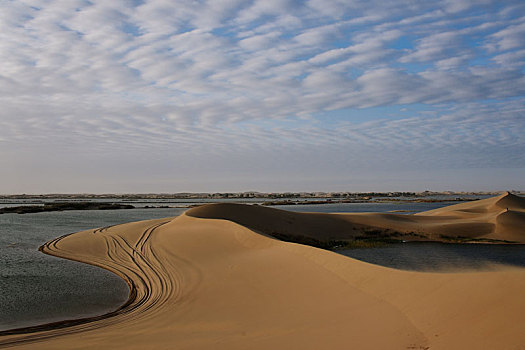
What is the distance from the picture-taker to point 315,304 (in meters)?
7.80

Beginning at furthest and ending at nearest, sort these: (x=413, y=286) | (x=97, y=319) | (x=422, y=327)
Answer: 1. (x=97, y=319)
2. (x=413, y=286)
3. (x=422, y=327)

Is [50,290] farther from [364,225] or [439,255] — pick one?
[364,225]

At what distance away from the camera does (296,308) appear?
7711 millimetres

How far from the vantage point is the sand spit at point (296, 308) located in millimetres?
5523

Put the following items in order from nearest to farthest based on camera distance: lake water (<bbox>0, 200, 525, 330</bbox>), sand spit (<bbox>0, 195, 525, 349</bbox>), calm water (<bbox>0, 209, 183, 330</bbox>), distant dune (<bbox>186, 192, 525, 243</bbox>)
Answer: sand spit (<bbox>0, 195, 525, 349</bbox>) → calm water (<bbox>0, 209, 183, 330</bbox>) → lake water (<bbox>0, 200, 525, 330</bbox>) → distant dune (<bbox>186, 192, 525, 243</bbox>)

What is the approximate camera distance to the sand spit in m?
5.52

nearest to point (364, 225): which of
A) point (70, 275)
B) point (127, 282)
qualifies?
point (127, 282)

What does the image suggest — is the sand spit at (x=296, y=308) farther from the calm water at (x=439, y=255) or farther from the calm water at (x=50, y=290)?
the calm water at (x=439, y=255)

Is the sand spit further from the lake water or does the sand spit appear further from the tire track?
the lake water

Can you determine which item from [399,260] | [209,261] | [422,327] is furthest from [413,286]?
[399,260]

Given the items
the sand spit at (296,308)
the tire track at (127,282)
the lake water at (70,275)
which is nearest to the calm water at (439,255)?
the lake water at (70,275)

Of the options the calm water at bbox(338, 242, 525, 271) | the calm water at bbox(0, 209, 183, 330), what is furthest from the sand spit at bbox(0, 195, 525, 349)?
the calm water at bbox(338, 242, 525, 271)

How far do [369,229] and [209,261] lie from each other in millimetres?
15634

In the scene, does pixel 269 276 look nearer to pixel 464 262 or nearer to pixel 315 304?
pixel 315 304
